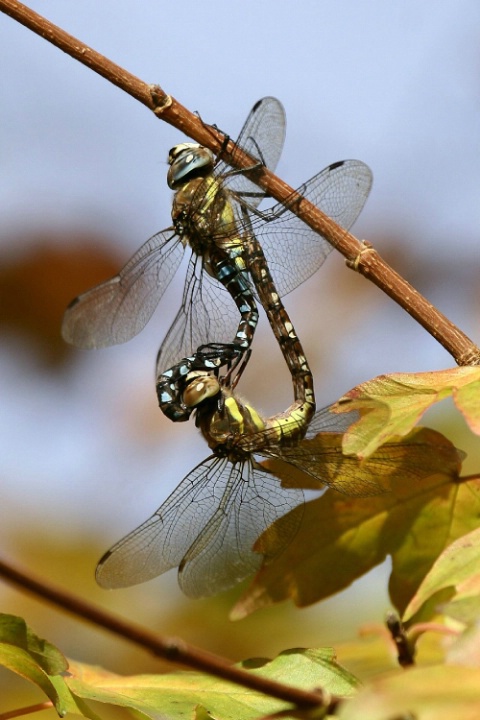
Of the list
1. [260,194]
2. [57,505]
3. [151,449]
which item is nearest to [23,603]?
[57,505]

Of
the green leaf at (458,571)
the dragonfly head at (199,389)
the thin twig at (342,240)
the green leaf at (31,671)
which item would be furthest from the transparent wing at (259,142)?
the green leaf at (31,671)

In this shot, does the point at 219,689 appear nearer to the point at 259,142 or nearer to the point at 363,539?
the point at 363,539

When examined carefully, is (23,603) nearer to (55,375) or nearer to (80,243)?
(55,375)

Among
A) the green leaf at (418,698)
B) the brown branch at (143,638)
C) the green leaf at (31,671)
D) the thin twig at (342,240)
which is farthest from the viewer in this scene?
the thin twig at (342,240)

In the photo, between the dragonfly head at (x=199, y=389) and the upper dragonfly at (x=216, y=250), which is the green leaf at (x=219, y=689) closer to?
the dragonfly head at (x=199, y=389)

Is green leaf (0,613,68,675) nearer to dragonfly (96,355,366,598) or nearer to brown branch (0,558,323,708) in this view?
dragonfly (96,355,366,598)

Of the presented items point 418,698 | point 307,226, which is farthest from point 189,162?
point 418,698
